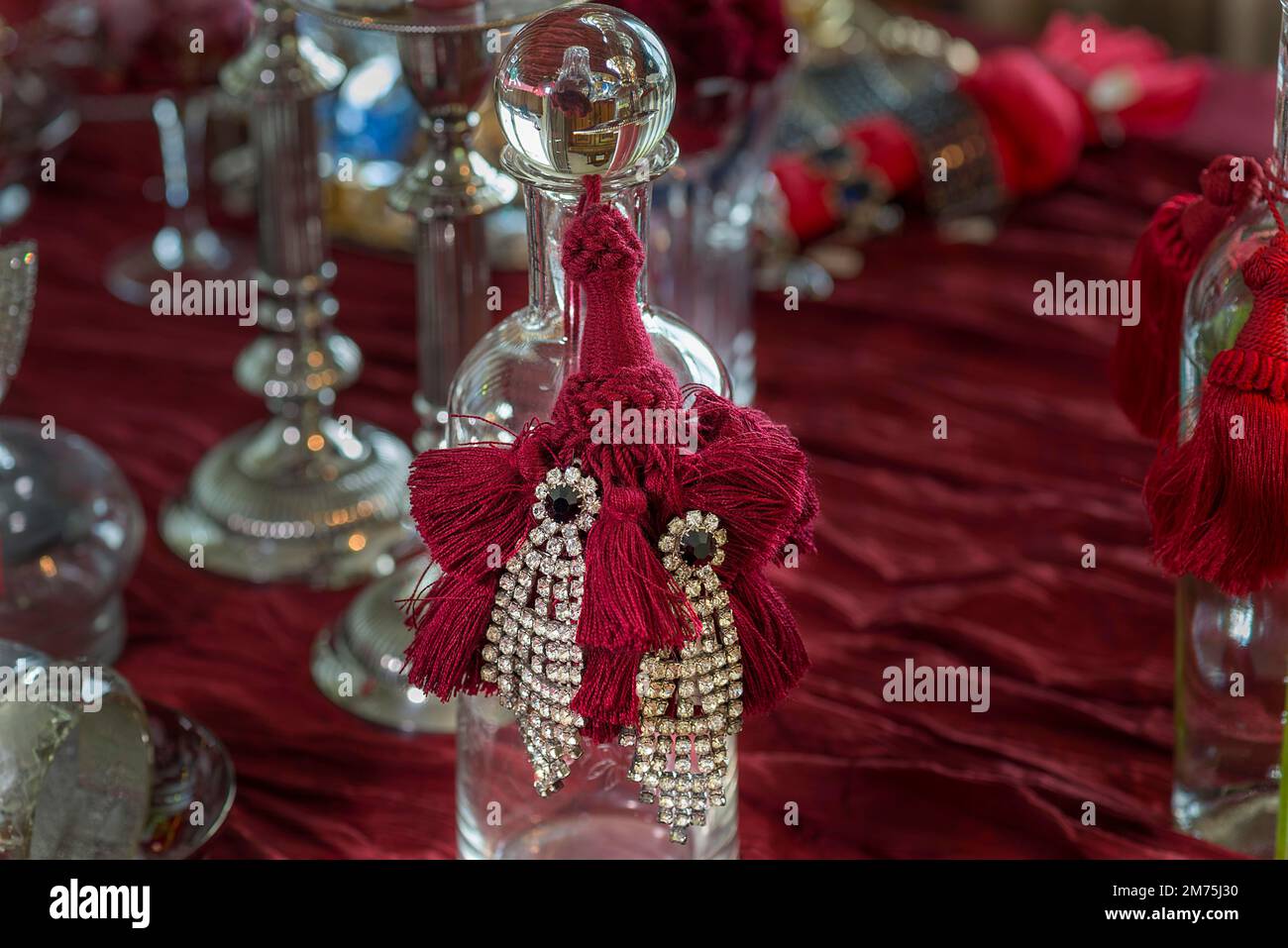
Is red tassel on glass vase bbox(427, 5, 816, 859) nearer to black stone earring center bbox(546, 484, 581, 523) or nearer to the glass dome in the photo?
black stone earring center bbox(546, 484, 581, 523)

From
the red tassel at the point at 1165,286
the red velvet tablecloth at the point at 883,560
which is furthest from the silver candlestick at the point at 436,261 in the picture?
the red tassel at the point at 1165,286

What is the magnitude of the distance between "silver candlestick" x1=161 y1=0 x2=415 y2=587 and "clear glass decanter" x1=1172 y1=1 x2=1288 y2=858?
356 millimetres

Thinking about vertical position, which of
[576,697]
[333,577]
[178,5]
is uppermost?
[178,5]

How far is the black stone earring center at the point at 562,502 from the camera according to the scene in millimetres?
497

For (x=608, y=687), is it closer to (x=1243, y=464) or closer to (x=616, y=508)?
(x=616, y=508)

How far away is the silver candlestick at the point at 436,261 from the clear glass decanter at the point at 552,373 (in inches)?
4.3

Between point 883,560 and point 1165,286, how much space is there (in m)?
0.25

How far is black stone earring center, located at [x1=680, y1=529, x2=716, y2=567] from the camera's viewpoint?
0.50 metres

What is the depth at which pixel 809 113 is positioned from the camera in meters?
1.17

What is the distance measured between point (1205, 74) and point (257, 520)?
2.68 ft

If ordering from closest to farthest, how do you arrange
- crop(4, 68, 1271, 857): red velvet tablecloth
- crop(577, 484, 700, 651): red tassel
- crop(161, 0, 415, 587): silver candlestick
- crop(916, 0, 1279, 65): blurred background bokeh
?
crop(577, 484, 700, 651): red tassel → crop(4, 68, 1271, 857): red velvet tablecloth → crop(161, 0, 415, 587): silver candlestick → crop(916, 0, 1279, 65): blurred background bokeh

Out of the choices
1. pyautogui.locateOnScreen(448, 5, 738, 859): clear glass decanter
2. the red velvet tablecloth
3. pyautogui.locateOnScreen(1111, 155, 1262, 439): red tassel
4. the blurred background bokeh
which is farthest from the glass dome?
the blurred background bokeh

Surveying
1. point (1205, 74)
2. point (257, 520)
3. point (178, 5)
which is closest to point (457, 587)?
point (257, 520)
